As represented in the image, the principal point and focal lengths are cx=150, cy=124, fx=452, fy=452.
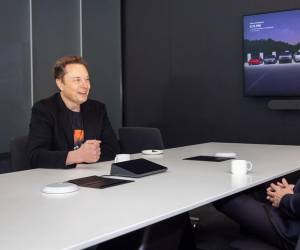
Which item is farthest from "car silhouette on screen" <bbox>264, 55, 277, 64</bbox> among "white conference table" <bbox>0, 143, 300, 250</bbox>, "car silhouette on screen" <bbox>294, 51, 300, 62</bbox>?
"white conference table" <bbox>0, 143, 300, 250</bbox>

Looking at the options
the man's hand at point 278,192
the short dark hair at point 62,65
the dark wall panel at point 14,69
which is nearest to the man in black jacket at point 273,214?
the man's hand at point 278,192

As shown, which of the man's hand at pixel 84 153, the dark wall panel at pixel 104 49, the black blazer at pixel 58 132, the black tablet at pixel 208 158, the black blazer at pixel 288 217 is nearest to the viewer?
the black blazer at pixel 288 217

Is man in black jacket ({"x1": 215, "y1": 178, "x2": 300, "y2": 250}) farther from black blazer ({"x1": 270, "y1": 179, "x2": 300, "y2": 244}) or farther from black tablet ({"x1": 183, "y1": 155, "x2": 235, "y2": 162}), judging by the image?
black tablet ({"x1": 183, "y1": 155, "x2": 235, "y2": 162})

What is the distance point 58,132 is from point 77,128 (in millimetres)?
182

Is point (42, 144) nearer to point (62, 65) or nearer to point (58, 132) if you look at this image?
point (58, 132)

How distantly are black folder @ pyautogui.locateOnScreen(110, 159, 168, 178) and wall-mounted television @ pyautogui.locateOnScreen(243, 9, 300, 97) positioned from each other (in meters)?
2.85

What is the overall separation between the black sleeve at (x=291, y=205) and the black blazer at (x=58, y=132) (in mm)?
1100

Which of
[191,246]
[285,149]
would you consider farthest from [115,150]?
[285,149]

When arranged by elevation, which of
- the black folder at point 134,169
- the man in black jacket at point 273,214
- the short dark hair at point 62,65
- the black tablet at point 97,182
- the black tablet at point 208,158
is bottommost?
the man in black jacket at point 273,214

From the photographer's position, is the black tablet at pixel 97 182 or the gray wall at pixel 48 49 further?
the gray wall at pixel 48 49

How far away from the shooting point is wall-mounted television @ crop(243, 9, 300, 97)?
15.2 ft

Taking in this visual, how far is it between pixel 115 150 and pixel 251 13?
2.73 metres

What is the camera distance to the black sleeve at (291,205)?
1896 mm

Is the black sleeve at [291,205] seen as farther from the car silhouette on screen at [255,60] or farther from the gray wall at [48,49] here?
the gray wall at [48,49]
